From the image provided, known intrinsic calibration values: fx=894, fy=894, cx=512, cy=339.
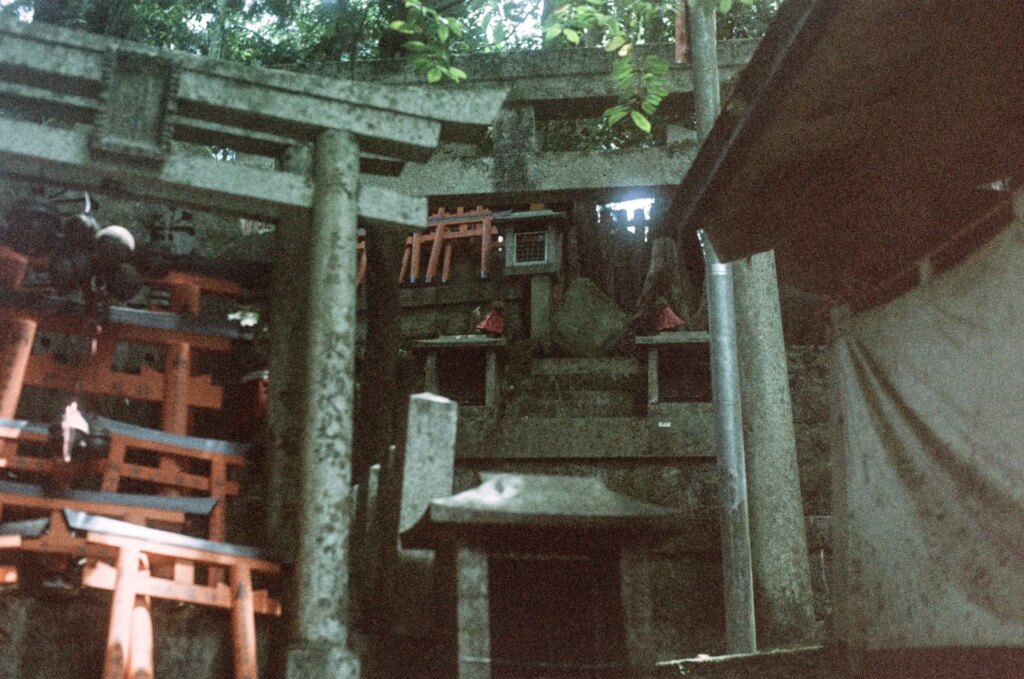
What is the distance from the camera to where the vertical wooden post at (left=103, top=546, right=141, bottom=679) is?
Result: 19.2 feet

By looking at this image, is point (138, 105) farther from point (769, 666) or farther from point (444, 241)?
point (444, 241)

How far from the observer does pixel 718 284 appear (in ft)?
28.7

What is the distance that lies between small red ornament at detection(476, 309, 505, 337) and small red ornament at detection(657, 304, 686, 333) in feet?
10.3

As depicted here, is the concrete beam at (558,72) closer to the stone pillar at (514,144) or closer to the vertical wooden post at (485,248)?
the stone pillar at (514,144)

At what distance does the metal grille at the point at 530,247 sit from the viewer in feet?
59.4

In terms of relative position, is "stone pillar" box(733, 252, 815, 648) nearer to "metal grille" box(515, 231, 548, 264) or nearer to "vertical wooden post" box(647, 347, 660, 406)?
"vertical wooden post" box(647, 347, 660, 406)

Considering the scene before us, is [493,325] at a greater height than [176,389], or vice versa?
[493,325]

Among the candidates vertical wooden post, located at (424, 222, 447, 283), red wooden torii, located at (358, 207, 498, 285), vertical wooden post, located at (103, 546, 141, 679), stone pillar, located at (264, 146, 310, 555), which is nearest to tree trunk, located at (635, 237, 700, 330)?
red wooden torii, located at (358, 207, 498, 285)

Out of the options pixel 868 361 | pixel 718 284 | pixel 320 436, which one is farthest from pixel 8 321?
pixel 868 361

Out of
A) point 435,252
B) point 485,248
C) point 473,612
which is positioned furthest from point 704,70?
point 435,252

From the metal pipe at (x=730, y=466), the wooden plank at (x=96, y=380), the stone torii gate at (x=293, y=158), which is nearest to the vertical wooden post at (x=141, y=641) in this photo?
the stone torii gate at (x=293, y=158)

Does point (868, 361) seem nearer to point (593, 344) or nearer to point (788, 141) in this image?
point (788, 141)

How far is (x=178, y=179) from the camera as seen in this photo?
709 centimetres

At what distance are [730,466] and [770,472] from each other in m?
0.62
